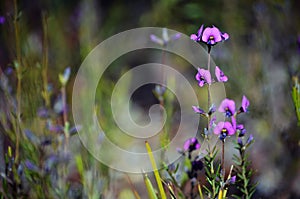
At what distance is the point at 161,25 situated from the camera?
2.44 m

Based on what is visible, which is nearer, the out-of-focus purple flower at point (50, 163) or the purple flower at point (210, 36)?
the purple flower at point (210, 36)

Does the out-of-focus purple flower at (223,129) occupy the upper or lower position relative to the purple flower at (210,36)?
lower

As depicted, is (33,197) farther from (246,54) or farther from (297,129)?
(246,54)

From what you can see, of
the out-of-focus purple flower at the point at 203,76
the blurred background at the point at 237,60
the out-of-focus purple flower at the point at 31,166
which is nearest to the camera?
the out-of-focus purple flower at the point at 203,76

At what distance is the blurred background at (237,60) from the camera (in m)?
1.71

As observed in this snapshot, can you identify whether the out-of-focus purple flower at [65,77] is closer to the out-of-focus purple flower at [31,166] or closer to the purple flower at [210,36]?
the out-of-focus purple flower at [31,166]

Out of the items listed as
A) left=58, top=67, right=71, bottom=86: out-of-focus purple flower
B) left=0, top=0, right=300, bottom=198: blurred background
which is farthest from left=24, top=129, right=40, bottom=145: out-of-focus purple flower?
left=58, top=67, right=71, bottom=86: out-of-focus purple flower

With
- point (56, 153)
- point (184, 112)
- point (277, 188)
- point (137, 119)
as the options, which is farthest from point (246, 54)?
point (56, 153)

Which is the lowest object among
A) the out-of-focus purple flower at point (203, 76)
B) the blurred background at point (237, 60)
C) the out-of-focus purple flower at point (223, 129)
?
the out-of-focus purple flower at point (223, 129)

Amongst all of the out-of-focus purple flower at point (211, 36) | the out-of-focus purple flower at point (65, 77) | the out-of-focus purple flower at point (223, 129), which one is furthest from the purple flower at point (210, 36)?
the out-of-focus purple flower at point (65, 77)

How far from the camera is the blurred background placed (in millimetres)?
1705

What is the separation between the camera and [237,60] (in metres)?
2.01

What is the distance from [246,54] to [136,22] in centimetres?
114

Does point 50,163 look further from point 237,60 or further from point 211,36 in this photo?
point 237,60
